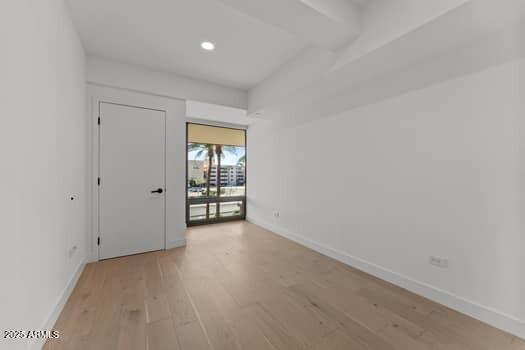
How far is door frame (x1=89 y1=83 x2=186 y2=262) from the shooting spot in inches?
117

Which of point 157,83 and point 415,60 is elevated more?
point 157,83

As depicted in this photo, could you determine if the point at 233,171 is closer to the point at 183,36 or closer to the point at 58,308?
the point at 183,36

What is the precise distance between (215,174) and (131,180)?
220cm

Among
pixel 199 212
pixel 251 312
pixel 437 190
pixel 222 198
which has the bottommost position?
pixel 251 312

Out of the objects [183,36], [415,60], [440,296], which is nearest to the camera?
[440,296]

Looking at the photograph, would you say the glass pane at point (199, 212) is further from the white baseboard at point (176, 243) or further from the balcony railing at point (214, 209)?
→ the white baseboard at point (176, 243)

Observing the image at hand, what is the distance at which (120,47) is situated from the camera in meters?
2.75

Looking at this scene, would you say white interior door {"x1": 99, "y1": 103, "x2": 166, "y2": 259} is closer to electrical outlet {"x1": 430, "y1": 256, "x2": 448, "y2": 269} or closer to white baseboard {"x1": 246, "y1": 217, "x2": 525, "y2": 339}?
white baseboard {"x1": 246, "y1": 217, "x2": 525, "y2": 339}

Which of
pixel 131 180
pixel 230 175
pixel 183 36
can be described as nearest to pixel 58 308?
pixel 131 180

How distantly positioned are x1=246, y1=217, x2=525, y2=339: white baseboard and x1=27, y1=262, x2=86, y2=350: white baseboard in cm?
308

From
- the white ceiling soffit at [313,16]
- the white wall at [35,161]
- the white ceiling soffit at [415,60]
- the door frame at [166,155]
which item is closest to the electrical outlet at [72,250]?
the white wall at [35,161]

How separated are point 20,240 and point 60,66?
156cm

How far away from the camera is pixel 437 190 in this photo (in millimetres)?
2121

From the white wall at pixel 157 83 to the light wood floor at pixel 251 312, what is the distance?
8.37 ft
